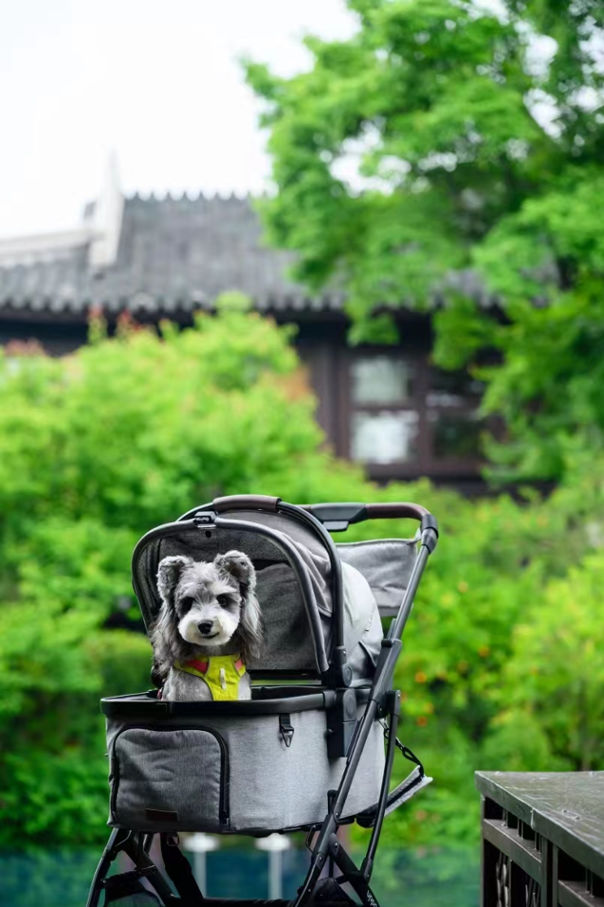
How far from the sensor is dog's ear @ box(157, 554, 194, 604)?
3395 millimetres

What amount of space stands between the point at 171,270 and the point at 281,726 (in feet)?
37.5

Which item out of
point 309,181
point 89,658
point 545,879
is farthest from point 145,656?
point 545,879

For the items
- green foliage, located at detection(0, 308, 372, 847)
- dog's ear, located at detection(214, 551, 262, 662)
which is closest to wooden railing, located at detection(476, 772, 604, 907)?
dog's ear, located at detection(214, 551, 262, 662)

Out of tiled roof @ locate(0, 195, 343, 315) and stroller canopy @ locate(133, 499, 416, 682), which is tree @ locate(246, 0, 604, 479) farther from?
stroller canopy @ locate(133, 499, 416, 682)

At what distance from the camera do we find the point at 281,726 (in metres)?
3.22

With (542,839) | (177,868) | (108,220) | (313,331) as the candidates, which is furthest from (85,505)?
(542,839)

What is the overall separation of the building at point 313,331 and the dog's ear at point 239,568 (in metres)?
9.30

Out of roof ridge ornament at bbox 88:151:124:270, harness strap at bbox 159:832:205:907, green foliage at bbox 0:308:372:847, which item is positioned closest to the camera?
harness strap at bbox 159:832:205:907

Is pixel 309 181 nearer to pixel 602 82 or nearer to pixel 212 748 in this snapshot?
pixel 602 82

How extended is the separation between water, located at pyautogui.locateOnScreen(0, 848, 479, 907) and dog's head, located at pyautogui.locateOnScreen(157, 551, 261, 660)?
250 inches

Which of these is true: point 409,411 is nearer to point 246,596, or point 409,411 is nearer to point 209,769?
point 246,596

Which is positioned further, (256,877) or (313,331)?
(313,331)

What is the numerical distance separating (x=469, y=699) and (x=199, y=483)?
2654 mm

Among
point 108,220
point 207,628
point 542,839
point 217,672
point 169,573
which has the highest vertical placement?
point 108,220
